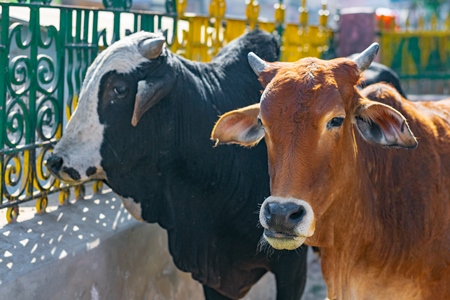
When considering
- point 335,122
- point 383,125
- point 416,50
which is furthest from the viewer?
point 416,50

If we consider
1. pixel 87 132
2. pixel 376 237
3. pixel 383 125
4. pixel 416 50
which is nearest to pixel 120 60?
pixel 87 132

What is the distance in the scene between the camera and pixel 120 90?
4.16 metres

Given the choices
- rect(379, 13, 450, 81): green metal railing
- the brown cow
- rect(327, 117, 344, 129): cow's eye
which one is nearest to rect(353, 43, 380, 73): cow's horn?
the brown cow

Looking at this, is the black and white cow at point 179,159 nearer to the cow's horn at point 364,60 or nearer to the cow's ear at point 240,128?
the cow's ear at point 240,128

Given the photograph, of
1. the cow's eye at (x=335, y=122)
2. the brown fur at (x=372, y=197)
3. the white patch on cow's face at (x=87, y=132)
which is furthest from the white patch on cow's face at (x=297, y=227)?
the white patch on cow's face at (x=87, y=132)

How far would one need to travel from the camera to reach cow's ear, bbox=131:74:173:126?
13.5 feet

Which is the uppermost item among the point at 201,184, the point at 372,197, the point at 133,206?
the point at 372,197

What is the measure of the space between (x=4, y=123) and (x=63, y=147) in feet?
1.16

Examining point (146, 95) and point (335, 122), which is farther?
point (146, 95)

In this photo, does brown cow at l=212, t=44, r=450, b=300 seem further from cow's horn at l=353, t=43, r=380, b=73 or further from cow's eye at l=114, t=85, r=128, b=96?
cow's eye at l=114, t=85, r=128, b=96

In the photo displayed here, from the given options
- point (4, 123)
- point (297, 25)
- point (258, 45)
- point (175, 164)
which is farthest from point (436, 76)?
point (4, 123)

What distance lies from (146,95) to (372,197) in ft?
4.29

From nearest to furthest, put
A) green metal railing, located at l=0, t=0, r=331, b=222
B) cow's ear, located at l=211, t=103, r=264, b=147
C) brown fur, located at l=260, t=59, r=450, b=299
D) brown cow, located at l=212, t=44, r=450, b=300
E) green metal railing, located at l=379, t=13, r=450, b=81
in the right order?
brown cow, located at l=212, t=44, r=450, b=300, brown fur, located at l=260, t=59, r=450, b=299, cow's ear, located at l=211, t=103, r=264, b=147, green metal railing, located at l=0, t=0, r=331, b=222, green metal railing, located at l=379, t=13, r=450, b=81

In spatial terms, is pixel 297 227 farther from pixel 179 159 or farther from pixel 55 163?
pixel 55 163
